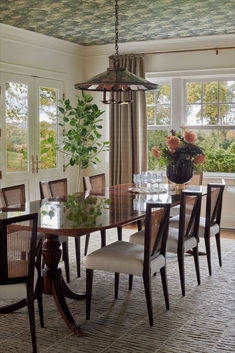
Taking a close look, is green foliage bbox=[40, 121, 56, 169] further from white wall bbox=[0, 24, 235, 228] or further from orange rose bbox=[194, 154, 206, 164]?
orange rose bbox=[194, 154, 206, 164]

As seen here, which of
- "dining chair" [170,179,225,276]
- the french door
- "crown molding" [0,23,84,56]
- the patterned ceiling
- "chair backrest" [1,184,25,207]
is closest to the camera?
"chair backrest" [1,184,25,207]

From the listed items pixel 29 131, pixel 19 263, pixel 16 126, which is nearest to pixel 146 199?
pixel 19 263

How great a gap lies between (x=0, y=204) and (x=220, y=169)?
411cm

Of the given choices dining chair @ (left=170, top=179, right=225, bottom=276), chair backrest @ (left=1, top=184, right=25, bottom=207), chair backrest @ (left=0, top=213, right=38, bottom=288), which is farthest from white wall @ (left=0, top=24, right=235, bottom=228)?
chair backrest @ (left=0, top=213, right=38, bottom=288)

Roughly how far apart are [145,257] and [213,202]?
159 cm

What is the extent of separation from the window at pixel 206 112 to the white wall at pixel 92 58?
235 mm

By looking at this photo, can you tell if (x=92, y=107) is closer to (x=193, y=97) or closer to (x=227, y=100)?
(x=193, y=97)

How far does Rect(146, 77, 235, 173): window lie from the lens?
7418 mm

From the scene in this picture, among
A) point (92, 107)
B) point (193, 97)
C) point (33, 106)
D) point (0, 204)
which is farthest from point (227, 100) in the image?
point (0, 204)

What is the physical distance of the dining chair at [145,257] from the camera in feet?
11.8

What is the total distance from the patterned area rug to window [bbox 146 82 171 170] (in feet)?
11.3

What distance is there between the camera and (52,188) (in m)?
5.05

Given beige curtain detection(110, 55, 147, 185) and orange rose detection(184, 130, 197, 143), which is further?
beige curtain detection(110, 55, 147, 185)

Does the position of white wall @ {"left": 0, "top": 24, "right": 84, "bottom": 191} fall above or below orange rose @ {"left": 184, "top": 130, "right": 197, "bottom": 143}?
above
